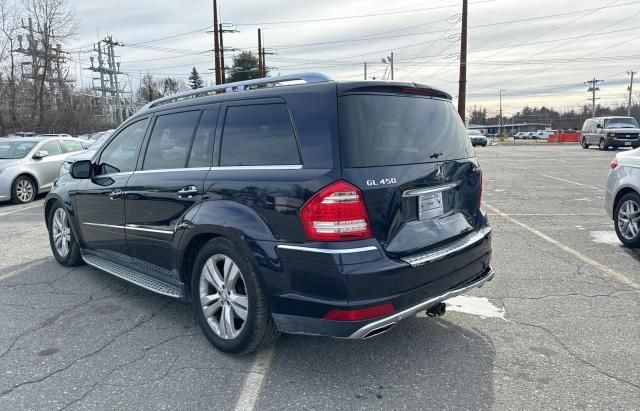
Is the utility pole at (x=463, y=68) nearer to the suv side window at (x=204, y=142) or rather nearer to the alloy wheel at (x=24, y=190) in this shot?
the alloy wheel at (x=24, y=190)

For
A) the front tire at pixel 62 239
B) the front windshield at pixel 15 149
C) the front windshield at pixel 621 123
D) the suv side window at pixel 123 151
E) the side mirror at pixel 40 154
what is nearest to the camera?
the suv side window at pixel 123 151

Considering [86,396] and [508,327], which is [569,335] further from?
[86,396]

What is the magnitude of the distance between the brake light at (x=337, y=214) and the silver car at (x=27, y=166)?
10.7 meters

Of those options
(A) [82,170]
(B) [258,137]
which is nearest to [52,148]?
(A) [82,170]

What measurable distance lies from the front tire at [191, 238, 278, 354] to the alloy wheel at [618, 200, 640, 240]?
497 centimetres

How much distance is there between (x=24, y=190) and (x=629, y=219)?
12.0 meters

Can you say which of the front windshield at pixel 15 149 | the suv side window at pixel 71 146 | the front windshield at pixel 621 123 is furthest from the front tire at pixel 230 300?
the front windshield at pixel 621 123

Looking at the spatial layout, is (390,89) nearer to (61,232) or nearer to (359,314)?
(359,314)

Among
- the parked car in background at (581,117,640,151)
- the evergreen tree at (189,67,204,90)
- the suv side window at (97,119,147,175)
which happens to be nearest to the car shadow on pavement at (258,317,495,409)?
the suv side window at (97,119,147,175)

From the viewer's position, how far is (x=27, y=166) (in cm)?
1110

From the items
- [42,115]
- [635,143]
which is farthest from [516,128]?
[42,115]

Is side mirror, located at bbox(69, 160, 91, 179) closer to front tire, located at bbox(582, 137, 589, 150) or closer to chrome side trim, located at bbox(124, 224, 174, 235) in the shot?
chrome side trim, located at bbox(124, 224, 174, 235)

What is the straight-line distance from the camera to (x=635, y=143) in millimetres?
26656

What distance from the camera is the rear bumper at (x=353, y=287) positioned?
103 inches
